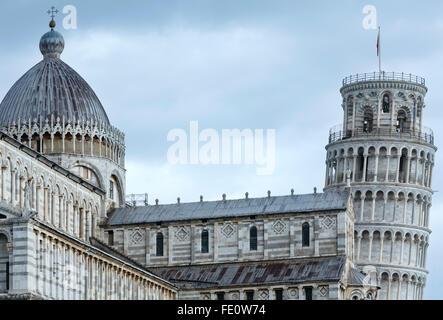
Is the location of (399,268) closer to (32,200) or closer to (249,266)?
(249,266)

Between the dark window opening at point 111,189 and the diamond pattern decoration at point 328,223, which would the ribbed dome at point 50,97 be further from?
the diamond pattern decoration at point 328,223

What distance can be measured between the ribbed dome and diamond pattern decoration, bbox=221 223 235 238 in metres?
13.3

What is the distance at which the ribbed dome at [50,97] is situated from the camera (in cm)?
10688

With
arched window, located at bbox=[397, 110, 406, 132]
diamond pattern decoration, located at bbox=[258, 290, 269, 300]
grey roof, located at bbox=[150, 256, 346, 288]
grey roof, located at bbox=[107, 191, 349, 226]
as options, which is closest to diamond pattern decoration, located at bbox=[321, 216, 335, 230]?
grey roof, located at bbox=[107, 191, 349, 226]

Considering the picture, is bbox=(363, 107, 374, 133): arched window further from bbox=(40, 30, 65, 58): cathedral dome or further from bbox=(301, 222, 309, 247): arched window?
bbox=(40, 30, 65, 58): cathedral dome

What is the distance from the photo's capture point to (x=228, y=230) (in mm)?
105438

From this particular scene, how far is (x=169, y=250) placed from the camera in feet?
349

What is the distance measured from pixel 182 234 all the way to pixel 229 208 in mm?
4204

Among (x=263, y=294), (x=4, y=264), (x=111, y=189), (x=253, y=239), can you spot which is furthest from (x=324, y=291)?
(x=4, y=264)

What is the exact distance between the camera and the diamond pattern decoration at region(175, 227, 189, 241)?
106 metres

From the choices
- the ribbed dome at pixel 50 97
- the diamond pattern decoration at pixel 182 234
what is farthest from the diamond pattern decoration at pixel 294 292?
the ribbed dome at pixel 50 97

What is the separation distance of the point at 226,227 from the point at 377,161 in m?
35.7
